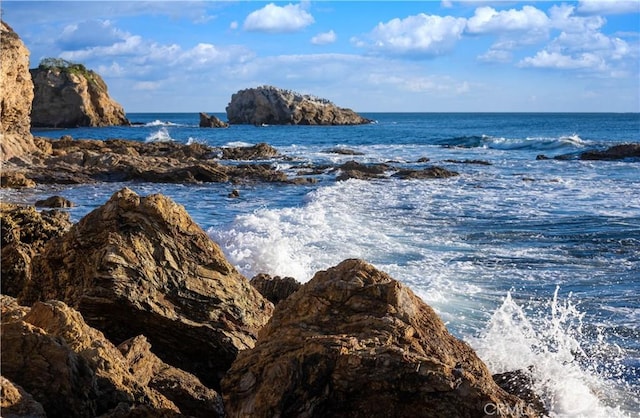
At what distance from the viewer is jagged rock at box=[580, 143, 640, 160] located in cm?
3838

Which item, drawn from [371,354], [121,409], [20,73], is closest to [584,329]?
[371,354]

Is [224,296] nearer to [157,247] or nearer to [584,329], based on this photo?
[157,247]

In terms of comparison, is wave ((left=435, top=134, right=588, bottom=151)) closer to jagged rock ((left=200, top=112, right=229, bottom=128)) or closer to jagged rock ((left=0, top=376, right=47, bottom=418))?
jagged rock ((left=200, top=112, right=229, bottom=128))

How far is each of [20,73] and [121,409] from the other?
29816 millimetres

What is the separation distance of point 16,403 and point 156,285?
207 centimetres

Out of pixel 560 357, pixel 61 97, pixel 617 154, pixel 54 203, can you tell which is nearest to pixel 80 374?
pixel 560 357

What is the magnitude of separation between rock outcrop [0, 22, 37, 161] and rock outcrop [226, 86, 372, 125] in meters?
72.2

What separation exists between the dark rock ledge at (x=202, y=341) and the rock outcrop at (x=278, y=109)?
97693mm

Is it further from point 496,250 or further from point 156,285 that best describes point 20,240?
point 496,250

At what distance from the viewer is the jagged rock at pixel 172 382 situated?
4.27 meters

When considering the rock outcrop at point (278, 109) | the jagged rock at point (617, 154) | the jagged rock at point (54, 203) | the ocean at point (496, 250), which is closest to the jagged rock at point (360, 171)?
the ocean at point (496, 250)

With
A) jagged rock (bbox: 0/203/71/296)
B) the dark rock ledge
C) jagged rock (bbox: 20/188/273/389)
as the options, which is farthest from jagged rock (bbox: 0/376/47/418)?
jagged rock (bbox: 0/203/71/296)

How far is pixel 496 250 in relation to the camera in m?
13.0

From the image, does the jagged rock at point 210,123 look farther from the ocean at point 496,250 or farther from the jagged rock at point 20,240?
the jagged rock at point 20,240
